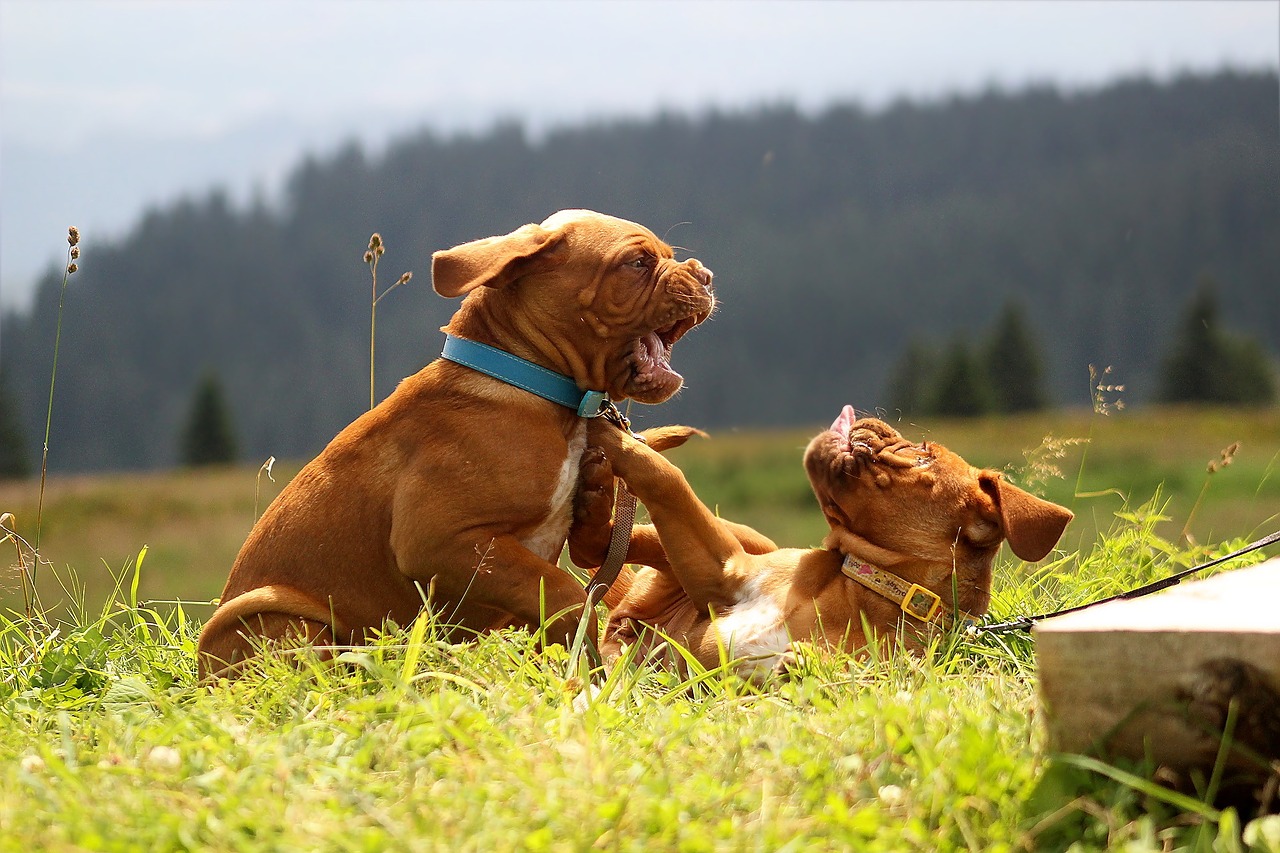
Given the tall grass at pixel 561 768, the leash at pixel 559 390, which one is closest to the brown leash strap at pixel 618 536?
the leash at pixel 559 390

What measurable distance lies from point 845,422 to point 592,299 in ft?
3.87

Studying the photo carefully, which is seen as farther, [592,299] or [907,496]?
[907,496]

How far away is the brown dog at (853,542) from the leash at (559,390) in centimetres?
9

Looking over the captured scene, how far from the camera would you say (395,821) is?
2.42 m

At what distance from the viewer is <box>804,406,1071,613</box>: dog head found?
13.9 ft

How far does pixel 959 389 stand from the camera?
137 ft

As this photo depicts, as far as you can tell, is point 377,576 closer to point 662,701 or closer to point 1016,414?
point 662,701

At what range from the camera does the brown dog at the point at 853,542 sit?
13.4 ft

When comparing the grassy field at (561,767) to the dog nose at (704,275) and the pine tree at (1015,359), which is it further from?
the pine tree at (1015,359)

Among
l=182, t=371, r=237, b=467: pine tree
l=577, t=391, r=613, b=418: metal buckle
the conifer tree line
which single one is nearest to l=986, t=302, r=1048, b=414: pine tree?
the conifer tree line

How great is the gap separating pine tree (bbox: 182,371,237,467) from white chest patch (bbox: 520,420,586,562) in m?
37.6

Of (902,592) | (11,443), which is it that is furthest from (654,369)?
(11,443)

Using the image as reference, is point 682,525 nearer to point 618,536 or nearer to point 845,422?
point 618,536

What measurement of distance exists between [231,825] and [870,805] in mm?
1386
